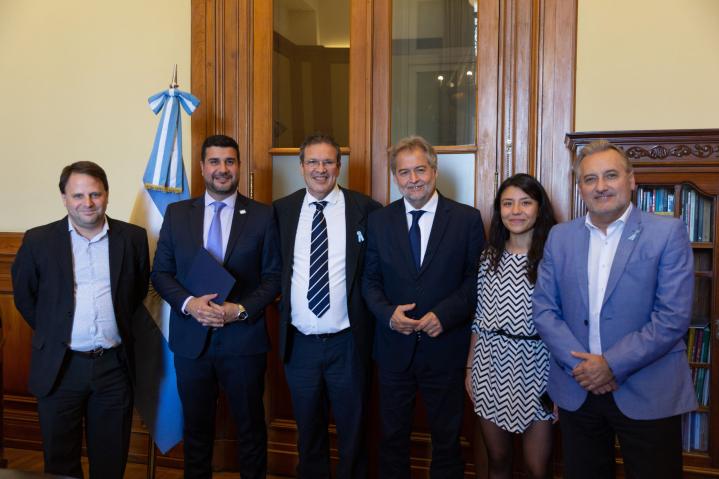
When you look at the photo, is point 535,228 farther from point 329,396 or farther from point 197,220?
point 197,220

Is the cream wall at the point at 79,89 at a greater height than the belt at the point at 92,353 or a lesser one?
greater

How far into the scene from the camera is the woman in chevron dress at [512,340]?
7.50 ft

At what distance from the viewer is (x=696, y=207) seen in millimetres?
2781

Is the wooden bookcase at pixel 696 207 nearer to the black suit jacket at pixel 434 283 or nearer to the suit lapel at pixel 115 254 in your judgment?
the black suit jacket at pixel 434 283

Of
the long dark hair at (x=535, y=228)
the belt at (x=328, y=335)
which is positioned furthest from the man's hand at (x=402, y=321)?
the long dark hair at (x=535, y=228)

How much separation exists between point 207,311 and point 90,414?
69 cm

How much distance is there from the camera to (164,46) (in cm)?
349

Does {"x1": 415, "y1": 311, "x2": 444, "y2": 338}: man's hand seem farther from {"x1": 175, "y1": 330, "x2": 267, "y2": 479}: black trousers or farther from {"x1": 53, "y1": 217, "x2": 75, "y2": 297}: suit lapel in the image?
{"x1": 53, "y1": 217, "x2": 75, "y2": 297}: suit lapel

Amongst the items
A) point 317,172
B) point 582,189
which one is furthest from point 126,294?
point 582,189

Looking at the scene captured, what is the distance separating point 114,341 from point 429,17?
7.76ft

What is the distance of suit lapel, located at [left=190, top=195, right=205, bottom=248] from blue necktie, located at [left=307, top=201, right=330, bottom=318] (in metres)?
0.55

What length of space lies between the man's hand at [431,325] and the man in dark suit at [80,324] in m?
1.32

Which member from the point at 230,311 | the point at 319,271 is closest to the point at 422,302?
the point at 319,271

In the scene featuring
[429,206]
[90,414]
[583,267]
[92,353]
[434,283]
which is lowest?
[90,414]
